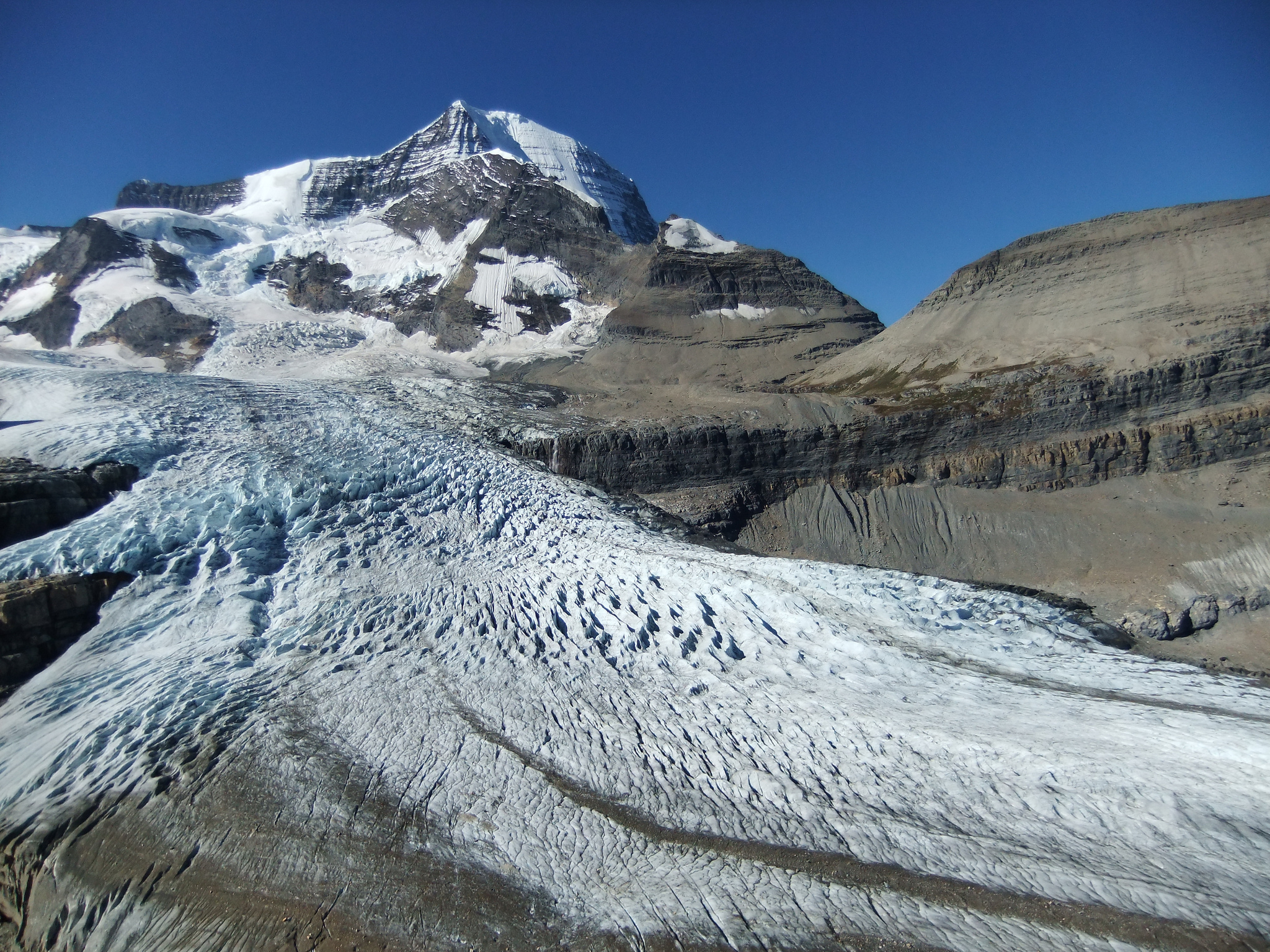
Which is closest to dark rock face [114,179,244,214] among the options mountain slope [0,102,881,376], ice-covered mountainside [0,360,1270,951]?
mountain slope [0,102,881,376]

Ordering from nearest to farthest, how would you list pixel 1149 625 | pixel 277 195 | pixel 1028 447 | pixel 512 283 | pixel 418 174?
pixel 1149 625
pixel 1028 447
pixel 512 283
pixel 277 195
pixel 418 174

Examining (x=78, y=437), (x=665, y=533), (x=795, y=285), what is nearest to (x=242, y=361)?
(x=78, y=437)

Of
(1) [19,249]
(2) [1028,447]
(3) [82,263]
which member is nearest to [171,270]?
(3) [82,263]

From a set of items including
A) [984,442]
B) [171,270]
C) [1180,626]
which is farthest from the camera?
[171,270]

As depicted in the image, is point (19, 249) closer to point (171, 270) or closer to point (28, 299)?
point (28, 299)

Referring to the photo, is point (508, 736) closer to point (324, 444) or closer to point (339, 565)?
point (339, 565)

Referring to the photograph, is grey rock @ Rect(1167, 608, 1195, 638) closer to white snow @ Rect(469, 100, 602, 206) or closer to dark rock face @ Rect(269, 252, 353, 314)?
dark rock face @ Rect(269, 252, 353, 314)

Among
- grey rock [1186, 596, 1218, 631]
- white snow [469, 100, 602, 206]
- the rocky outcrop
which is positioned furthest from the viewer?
white snow [469, 100, 602, 206]
